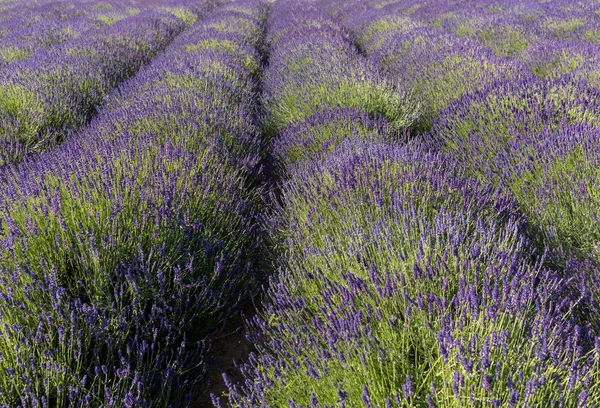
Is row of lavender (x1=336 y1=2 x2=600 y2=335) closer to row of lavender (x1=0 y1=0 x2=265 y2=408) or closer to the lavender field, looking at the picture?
the lavender field

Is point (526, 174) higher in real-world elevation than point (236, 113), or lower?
lower

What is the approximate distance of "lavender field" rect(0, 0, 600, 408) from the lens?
141 cm

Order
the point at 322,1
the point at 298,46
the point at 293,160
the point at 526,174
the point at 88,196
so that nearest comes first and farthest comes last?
the point at 88,196
the point at 526,174
the point at 293,160
the point at 298,46
the point at 322,1

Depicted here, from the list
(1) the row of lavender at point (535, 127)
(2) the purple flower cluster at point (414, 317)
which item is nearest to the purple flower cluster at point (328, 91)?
(1) the row of lavender at point (535, 127)

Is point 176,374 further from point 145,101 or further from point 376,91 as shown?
point 376,91

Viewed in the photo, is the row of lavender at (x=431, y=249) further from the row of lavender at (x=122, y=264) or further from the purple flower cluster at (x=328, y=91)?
the row of lavender at (x=122, y=264)

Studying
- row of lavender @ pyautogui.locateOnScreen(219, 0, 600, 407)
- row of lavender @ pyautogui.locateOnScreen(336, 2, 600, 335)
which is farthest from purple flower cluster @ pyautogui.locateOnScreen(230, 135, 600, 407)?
row of lavender @ pyautogui.locateOnScreen(336, 2, 600, 335)

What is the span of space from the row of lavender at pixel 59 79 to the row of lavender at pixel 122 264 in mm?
980

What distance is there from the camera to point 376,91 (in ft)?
14.5

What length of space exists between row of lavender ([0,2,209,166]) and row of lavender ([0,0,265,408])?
980 millimetres

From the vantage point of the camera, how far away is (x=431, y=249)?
184 cm

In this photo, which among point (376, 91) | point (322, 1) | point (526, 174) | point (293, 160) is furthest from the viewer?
point (322, 1)

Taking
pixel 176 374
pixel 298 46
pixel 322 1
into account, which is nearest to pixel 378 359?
pixel 176 374

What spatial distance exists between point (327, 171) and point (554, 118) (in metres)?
1.86
